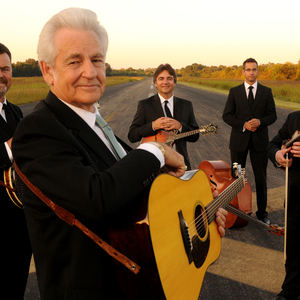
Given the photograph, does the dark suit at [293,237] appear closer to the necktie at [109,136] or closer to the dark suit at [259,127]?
the dark suit at [259,127]

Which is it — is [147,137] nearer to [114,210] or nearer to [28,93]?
[114,210]

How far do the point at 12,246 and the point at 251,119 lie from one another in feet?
13.7

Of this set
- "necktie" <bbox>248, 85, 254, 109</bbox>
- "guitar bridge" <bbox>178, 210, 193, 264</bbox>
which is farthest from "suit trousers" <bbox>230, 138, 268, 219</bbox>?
"guitar bridge" <bbox>178, 210, 193, 264</bbox>

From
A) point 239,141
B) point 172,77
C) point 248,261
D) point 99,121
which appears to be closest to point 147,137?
point 172,77

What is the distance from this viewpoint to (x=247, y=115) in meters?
4.77

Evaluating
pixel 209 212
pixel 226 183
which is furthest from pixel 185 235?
pixel 226 183

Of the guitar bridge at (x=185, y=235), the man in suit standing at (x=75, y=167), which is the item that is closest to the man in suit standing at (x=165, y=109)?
the guitar bridge at (x=185, y=235)

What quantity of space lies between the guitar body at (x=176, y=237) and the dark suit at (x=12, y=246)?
4.89 ft

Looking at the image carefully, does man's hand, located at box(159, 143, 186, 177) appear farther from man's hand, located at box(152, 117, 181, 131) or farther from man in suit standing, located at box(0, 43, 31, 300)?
man's hand, located at box(152, 117, 181, 131)

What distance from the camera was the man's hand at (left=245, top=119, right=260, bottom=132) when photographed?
4.46 m

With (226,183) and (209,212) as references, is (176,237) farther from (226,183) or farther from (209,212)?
(226,183)

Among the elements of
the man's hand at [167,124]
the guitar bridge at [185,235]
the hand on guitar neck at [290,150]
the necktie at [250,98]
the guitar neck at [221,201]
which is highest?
the necktie at [250,98]

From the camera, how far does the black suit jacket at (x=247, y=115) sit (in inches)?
179

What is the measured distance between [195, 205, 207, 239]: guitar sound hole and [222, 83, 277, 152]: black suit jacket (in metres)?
3.20
